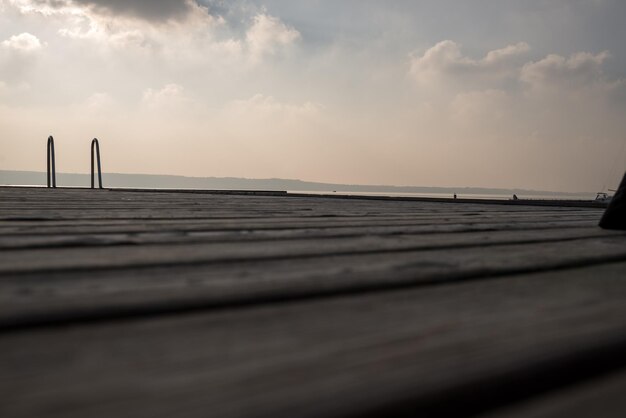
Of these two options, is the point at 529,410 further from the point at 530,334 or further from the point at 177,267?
the point at 177,267

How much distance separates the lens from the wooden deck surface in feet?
1.85

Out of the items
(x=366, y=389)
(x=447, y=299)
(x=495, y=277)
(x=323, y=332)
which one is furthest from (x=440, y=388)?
(x=495, y=277)

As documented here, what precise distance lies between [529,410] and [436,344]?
0.17 meters

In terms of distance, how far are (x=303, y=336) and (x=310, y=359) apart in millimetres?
82

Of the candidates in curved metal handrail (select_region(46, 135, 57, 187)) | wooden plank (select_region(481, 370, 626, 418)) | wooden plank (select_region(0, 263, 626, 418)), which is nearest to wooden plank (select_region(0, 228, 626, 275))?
wooden plank (select_region(0, 263, 626, 418))

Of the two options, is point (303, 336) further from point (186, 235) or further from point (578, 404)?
point (186, 235)

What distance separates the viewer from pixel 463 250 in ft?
5.49

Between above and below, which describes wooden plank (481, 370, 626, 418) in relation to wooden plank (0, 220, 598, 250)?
below

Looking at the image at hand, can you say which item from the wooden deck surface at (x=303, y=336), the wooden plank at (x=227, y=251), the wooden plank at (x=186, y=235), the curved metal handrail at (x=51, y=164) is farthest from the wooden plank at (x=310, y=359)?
the curved metal handrail at (x=51, y=164)

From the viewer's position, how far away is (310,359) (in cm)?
66

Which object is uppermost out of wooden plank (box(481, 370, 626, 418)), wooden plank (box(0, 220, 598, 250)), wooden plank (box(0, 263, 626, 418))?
wooden plank (box(0, 220, 598, 250))

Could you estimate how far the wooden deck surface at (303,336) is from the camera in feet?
1.85

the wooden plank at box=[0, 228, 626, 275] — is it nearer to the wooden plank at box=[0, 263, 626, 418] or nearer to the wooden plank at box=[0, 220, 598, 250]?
the wooden plank at box=[0, 220, 598, 250]

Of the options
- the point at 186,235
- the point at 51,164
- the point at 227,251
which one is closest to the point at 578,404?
the point at 227,251
